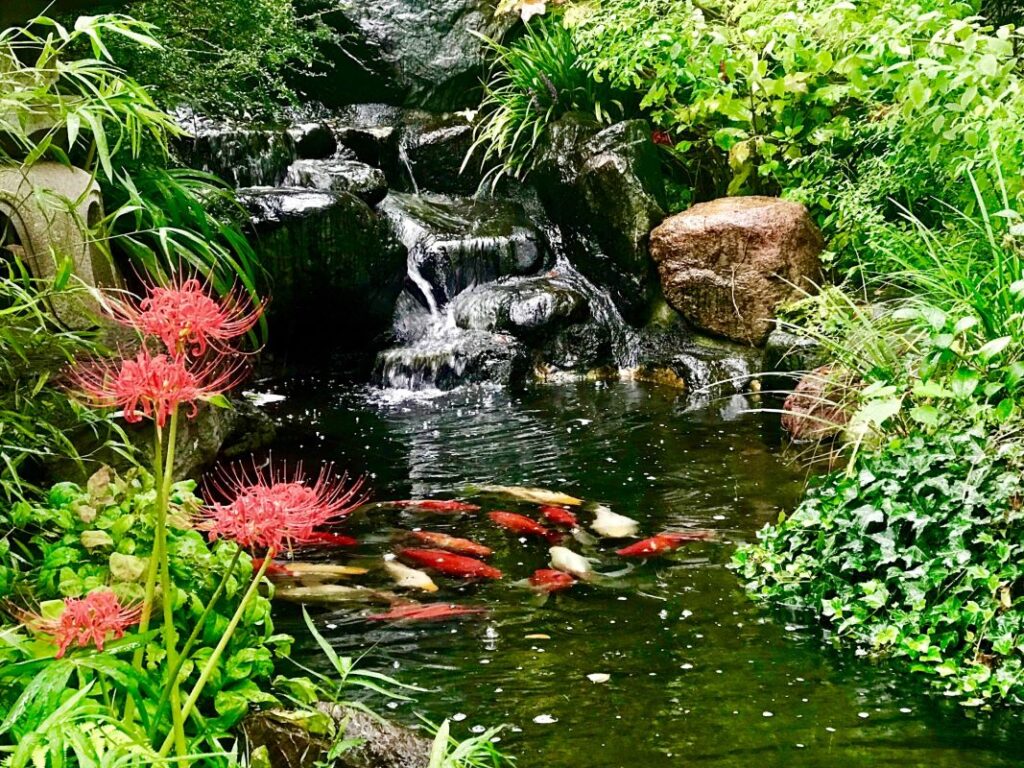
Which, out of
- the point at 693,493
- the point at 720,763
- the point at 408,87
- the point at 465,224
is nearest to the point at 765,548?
the point at 693,493

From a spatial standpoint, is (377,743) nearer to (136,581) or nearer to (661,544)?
(136,581)

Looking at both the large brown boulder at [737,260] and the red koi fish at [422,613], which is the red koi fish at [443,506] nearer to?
the red koi fish at [422,613]

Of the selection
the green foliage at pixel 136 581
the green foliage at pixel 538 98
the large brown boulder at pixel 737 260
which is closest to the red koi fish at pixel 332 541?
the green foliage at pixel 136 581

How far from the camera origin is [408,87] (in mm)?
13742

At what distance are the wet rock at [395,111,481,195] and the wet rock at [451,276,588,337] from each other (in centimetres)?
261

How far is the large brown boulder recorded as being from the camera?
351 inches

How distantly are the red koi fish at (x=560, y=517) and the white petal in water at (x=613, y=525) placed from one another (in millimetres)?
113

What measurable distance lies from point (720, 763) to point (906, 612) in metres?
1.21

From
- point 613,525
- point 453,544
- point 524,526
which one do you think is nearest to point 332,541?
point 453,544

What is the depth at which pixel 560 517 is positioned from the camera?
5.41 metres

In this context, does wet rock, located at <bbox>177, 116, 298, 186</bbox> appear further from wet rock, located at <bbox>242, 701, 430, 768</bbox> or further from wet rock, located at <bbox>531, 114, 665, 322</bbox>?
wet rock, located at <bbox>242, 701, 430, 768</bbox>

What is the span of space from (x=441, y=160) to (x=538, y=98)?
5.89 feet

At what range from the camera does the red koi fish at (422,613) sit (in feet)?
13.8

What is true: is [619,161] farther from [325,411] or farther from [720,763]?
[720,763]
